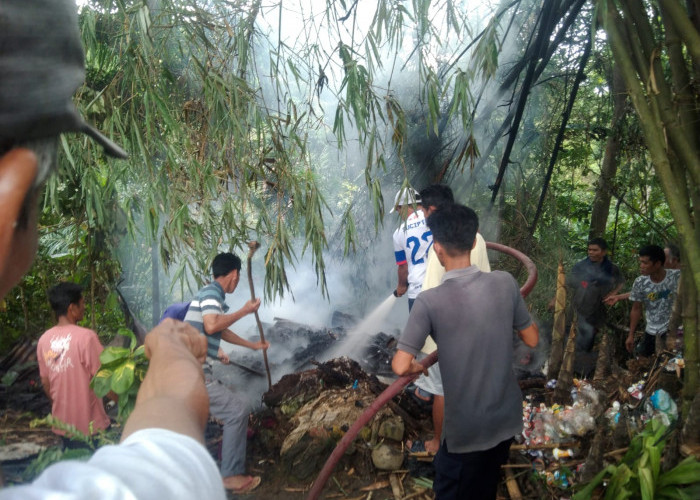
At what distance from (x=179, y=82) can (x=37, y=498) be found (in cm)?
401

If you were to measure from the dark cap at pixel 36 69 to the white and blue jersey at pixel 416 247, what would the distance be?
12.8ft

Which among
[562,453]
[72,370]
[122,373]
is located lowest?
[562,453]

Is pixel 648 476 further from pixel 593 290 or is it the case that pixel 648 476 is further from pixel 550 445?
pixel 593 290

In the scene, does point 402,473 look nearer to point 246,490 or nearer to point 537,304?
point 246,490

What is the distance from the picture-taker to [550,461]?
3.43 metres

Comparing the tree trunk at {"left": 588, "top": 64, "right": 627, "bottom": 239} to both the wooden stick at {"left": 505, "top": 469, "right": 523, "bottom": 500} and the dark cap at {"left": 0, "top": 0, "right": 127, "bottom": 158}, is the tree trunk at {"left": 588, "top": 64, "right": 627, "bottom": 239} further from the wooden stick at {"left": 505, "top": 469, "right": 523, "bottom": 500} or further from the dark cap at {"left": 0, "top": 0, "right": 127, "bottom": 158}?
the dark cap at {"left": 0, "top": 0, "right": 127, "bottom": 158}

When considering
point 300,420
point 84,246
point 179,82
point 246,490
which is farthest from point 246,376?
point 179,82

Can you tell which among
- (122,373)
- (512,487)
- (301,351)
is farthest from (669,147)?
(301,351)

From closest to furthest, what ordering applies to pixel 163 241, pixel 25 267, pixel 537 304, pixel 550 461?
1. pixel 25 267
2. pixel 550 461
3. pixel 163 241
4. pixel 537 304

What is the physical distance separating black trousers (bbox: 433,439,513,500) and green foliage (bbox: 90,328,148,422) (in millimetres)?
1549

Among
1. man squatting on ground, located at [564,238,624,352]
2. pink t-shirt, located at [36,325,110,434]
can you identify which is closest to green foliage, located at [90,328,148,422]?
pink t-shirt, located at [36,325,110,434]

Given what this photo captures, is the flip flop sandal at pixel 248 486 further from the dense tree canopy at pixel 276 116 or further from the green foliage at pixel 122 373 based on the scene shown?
the green foliage at pixel 122 373

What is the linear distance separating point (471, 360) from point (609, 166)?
576 centimetres

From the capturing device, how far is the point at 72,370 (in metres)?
3.53
